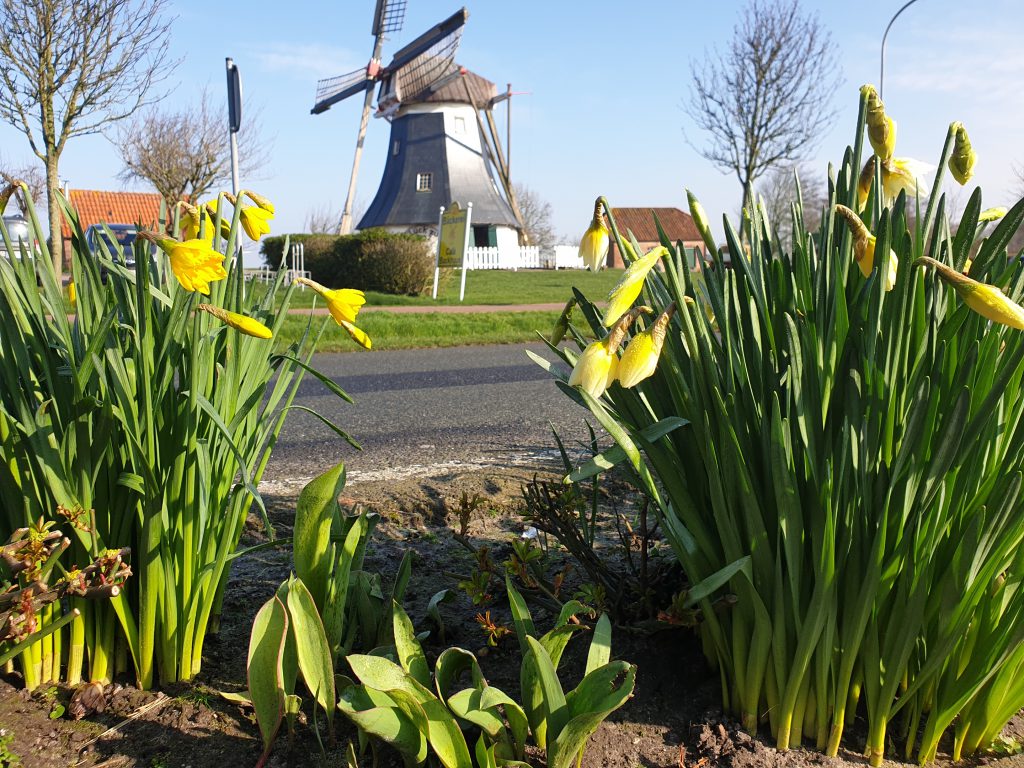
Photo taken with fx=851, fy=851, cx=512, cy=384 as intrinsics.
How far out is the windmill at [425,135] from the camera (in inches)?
1347

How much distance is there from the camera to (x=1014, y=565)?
4.40 feet

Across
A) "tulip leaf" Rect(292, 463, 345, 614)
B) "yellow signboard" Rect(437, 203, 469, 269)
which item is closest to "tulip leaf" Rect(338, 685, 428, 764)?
"tulip leaf" Rect(292, 463, 345, 614)

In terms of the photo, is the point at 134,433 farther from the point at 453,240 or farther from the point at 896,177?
the point at 453,240

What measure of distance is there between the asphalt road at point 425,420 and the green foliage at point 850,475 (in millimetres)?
2187

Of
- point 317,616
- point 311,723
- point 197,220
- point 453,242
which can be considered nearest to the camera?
point 317,616

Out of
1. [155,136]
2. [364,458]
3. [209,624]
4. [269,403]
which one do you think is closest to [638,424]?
[269,403]

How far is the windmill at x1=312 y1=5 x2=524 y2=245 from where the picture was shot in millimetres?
34219

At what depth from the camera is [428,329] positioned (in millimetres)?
10070

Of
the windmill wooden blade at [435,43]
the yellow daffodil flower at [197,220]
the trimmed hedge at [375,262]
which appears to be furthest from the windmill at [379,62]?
the yellow daffodil flower at [197,220]

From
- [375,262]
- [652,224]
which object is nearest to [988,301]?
[375,262]

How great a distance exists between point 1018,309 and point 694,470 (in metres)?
0.57

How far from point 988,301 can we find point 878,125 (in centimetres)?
51

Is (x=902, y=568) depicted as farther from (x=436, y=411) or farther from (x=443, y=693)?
(x=436, y=411)

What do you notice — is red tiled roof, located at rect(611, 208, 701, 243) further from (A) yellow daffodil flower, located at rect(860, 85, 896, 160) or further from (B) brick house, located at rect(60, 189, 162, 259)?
(A) yellow daffodil flower, located at rect(860, 85, 896, 160)
